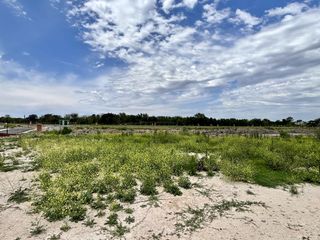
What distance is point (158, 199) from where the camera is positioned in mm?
8086

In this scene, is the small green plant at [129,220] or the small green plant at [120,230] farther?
the small green plant at [129,220]

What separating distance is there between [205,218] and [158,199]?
154 centimetres

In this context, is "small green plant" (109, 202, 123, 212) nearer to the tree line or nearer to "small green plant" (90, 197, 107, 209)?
"small green plant" (90, 197, 107, 209)

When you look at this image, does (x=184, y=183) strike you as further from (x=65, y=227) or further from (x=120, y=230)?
(x=65, y=227)

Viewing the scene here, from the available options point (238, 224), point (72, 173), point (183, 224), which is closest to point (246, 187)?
point (238, 224)

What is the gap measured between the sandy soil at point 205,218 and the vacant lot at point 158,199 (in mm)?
20

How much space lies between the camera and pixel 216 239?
6.07 m

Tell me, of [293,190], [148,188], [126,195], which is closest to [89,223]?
[126,195]

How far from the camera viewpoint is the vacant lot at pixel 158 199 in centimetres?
642

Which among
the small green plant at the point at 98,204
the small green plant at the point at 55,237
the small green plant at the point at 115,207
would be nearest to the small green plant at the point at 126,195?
the small green plant at the point at 115,207

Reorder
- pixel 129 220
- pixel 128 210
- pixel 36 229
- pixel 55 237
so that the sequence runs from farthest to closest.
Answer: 1. pixel 128 210
2. pixel 129 220
3. pixel 36 229
4. pixel 55 237

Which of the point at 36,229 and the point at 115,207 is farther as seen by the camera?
the point at 115,207

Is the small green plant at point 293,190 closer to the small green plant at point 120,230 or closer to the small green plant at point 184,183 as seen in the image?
the small green plant at point 184,183

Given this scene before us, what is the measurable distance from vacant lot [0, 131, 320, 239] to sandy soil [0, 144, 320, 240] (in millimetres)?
20
